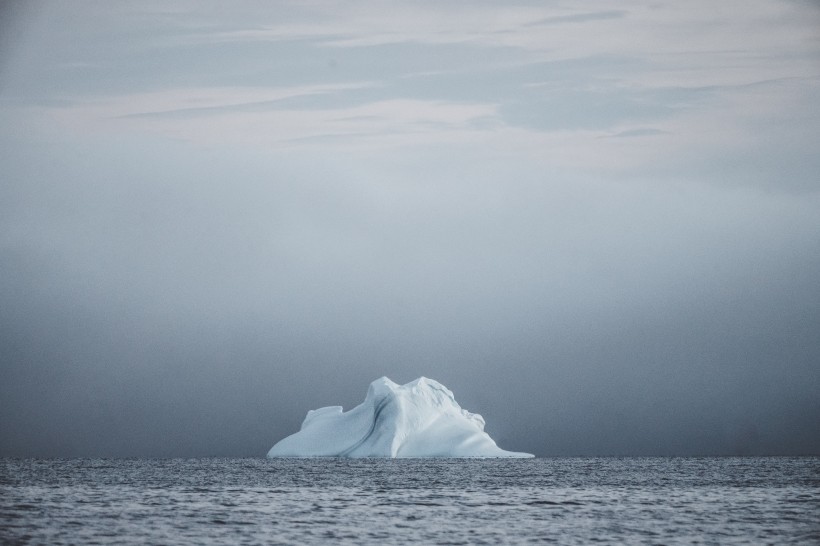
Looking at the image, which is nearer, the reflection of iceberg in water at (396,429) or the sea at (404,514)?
the sea at (404,514)

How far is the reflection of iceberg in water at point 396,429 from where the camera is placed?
8162 cm

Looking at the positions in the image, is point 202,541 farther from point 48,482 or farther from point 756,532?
point 48,482

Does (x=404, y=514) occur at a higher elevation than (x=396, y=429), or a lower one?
lower

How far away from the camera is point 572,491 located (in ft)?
162

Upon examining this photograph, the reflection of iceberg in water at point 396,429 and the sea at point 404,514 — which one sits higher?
the reflection of iceberg in water at point 396,429

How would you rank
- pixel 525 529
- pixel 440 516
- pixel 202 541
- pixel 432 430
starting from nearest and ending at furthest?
pixel 202 541, pixel 525 529, pixel 440 516, pixel 432 430

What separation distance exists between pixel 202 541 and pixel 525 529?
918 cm

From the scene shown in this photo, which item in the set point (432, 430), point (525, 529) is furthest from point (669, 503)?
point (432, 430)

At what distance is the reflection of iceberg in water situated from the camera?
8162 cm

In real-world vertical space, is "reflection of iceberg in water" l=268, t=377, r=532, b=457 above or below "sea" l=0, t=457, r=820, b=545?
above

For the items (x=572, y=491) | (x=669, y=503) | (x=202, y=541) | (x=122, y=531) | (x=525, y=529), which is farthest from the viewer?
(x=572, y=491)

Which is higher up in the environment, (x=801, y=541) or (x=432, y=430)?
(x=432, y=430)

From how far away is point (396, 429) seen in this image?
8038 cm

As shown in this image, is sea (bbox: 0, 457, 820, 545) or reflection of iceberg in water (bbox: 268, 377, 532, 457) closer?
sea (bbox: 0, 457, 820, 545)
